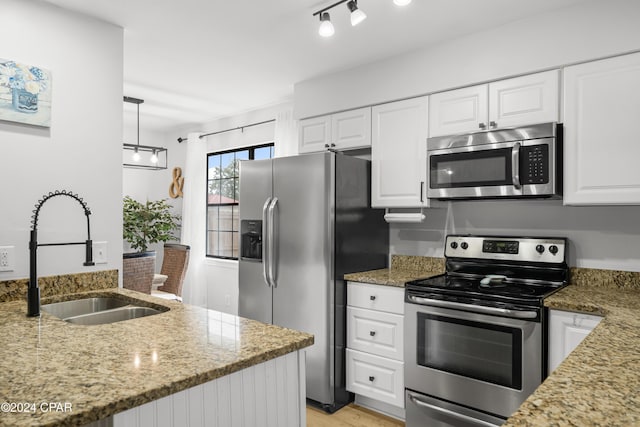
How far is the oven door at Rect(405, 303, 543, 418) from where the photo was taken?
84.1 inches

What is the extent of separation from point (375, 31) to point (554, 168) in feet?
4.35

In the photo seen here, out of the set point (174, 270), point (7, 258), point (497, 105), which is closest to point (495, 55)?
point (497, 105)

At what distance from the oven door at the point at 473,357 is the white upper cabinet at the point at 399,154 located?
0.80 metres

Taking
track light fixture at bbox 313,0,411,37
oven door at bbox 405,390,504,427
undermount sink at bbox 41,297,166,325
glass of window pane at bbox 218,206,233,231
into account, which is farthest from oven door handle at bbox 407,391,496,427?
glass of window pane at bbox 218,206,233,231

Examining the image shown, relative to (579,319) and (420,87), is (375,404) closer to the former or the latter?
(579,319)

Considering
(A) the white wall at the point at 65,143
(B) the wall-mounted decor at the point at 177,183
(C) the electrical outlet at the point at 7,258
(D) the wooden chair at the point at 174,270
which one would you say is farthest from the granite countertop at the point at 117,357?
(B) the wall-mounted decor at the point at 177,183

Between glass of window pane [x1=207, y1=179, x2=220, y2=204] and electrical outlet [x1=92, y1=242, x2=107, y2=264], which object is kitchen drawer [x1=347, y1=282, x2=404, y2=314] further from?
glass of window pane [x1=207, y1=179, x2=220, y2=204]

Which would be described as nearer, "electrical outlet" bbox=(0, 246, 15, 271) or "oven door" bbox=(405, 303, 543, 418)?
"electrical outlet" bbox=(0, 246, 15, 271)

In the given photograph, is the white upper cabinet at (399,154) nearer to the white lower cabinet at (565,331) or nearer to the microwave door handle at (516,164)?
the microwave door handle at (516,164)

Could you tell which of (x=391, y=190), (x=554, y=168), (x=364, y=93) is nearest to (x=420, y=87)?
(x=364, y=93)

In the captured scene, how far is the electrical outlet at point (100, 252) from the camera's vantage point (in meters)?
2.37

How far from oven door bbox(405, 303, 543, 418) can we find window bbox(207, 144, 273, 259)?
2930 mm

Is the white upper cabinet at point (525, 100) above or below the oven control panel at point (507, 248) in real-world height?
above

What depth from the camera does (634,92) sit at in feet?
6.98
